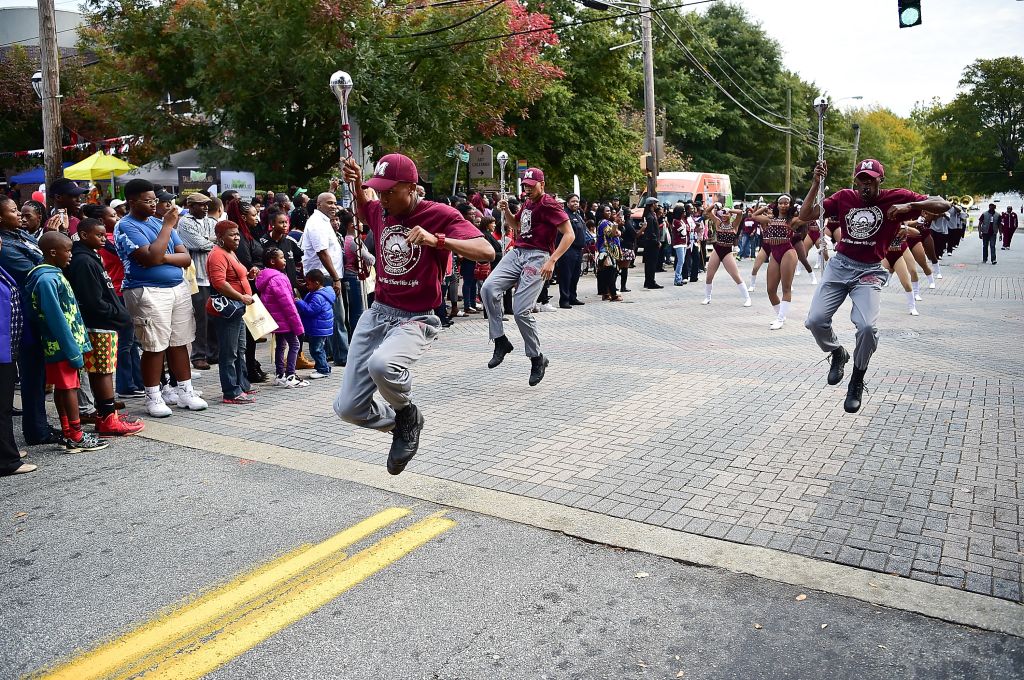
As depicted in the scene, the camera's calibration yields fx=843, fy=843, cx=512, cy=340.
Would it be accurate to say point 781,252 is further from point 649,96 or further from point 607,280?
point 649,96

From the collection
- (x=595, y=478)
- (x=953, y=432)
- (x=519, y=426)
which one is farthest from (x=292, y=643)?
(x=953, y=432)

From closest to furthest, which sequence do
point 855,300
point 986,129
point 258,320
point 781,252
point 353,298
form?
point 855,300, point 258,320, point 353,298, point 781,252, point 986,129

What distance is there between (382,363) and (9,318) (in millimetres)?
2999

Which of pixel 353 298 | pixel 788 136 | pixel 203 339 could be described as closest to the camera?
pixel 203 339

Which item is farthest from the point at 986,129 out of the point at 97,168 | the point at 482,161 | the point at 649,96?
the point at 97,168

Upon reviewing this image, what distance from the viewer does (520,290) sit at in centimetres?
863

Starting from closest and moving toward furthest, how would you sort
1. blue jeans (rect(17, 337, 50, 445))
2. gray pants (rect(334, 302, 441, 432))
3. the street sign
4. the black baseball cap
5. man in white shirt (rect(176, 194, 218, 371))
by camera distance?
1. gray pants (rect(334, 302, 441, 432))
2. blue jeans (rect(17, 337, 50, 445))
3. the black baseball cap
4. man in white shirt (rect(176, 194, 218, 371))
5. the street sign

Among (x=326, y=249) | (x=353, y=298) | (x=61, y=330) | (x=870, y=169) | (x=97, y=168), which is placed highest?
(x=97, y=168)

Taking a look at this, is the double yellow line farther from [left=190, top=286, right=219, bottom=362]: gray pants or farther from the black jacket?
[left=190, top=286, right=219, bottom=362]: gray pants

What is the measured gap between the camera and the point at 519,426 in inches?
274

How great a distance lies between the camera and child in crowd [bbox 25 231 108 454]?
6246mm

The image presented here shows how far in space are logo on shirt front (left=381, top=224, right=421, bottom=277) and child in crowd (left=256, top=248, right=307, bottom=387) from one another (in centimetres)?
406

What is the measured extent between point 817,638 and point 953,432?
372cm

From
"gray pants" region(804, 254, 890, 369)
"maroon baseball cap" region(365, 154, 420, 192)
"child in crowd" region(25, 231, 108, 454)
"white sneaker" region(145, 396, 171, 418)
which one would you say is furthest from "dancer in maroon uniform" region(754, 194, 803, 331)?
"child in crowd" region(25, 231, 108, 454)
